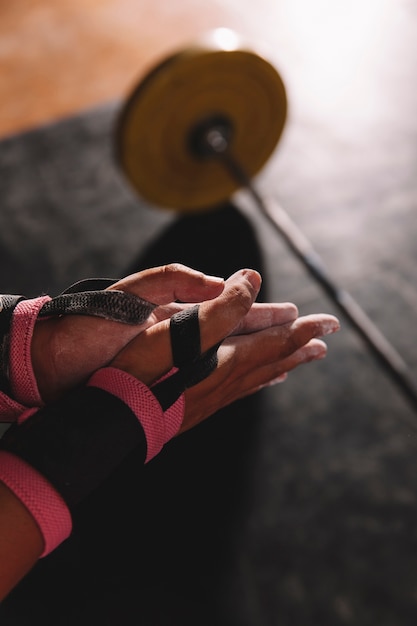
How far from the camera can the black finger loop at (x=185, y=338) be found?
1.20 ft

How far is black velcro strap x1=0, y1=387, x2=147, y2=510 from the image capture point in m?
0.34

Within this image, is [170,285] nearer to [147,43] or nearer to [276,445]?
[276,445]

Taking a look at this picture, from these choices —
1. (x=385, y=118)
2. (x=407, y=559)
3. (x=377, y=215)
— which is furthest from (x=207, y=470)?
(x=385, y=118)

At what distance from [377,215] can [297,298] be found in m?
0.29

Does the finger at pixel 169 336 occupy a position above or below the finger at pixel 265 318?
above

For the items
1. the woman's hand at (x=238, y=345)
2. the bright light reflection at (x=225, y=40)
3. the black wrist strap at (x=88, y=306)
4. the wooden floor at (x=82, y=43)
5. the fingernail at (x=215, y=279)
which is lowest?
the woman's hand at (x=238, y=345)

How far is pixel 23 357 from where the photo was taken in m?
0.37

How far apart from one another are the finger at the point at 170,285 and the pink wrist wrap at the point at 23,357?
0.21 ft

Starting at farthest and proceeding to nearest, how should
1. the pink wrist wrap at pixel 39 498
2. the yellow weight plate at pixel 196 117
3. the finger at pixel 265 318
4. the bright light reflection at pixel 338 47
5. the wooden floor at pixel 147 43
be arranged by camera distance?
1. the wooden floor at pixel 147 43
2. the bright light reflection at pixel 338 47
3. the yellow weight plate at pixel 196 117
4. the finger at pixel 265 318
5. the pink wrist wrap at pixel 39 498

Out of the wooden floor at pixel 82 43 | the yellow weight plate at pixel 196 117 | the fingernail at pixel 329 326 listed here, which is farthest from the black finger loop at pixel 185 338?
the wooden floor at pixel 82 43

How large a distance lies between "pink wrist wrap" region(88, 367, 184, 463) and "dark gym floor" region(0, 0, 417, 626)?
43 mm

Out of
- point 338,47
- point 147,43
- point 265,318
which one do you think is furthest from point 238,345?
point 147,43

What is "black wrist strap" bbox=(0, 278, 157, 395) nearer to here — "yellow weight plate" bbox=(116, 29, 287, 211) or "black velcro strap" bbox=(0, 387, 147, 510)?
"black velcro strap" bbox=(0, 387, 147, 510)

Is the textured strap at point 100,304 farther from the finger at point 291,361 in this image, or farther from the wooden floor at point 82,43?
the wooden floor at point 82,43
